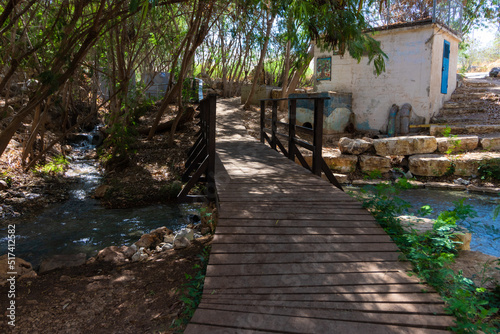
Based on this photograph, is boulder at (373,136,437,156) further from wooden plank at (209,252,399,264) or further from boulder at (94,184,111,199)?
wooden plank at (209,252,399,264)

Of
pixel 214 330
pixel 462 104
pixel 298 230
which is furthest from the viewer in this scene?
pixel 462 104

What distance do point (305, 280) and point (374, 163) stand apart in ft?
27.7

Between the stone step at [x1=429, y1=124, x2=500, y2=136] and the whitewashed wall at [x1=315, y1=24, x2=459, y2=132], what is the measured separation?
3.25 ft

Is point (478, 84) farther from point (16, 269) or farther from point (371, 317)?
point (16, 269)

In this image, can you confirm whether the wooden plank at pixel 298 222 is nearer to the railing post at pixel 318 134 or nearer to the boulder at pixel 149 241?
the railing post at pixel 318 134

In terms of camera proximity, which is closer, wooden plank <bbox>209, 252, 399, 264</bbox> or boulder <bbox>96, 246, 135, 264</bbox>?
wooden plank <bbox>209, 252, 399, 264</bbox>

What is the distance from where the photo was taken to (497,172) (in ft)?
30.0

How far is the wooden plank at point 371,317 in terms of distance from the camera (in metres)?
2.35

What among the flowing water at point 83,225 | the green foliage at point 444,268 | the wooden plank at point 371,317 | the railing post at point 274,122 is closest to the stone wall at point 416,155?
the railing post at point 274,122

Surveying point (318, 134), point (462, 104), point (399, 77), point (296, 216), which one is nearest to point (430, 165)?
point (399, 77)

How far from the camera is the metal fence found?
12.4 metres

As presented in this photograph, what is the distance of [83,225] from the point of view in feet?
22.6

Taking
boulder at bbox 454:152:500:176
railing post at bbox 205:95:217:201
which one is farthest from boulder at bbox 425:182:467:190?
railing post at bbox 205:95:217:201

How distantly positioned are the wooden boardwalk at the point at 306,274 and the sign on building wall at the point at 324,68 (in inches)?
421
